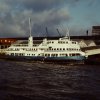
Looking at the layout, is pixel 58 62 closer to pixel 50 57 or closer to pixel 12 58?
pixel 50 57

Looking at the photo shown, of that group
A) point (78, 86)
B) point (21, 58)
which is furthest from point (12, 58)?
point (78, 86)

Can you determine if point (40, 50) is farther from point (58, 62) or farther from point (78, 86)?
point (78, 86)

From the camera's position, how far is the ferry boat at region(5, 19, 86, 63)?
8679cm

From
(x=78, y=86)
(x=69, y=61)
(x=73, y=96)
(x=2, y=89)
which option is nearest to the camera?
(x=73, y=96)

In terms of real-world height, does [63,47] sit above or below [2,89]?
above

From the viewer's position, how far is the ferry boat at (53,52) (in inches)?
3417

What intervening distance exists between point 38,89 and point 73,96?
17.5ft

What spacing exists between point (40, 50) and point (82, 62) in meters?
15.0

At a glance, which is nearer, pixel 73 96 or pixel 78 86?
pixel 73 96

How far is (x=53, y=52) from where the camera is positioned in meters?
89.9

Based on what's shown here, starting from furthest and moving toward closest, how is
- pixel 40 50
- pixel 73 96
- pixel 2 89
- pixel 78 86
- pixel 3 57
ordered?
pixel 3 57
pixel 40 50
pixel 78 86
pixel 2 89
pixel 73 96

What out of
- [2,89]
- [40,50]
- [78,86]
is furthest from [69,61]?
[2,89]

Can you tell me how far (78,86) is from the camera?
40.9m

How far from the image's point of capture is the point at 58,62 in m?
86.6
